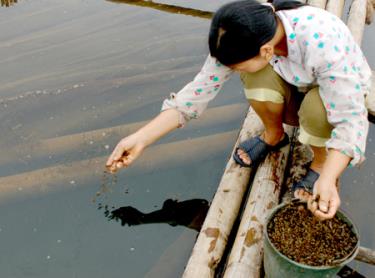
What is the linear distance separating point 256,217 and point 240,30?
3.27 feet

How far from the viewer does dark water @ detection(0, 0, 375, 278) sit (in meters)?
2.61

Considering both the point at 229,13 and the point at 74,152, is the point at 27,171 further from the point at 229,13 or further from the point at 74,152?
the point at 229,13

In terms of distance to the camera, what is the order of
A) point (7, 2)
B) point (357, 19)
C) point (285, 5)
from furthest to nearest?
point (7, 2) → point (357, 19) → point (285, 5)

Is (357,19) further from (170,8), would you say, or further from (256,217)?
(256,217)

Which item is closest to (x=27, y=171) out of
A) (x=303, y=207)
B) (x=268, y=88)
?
(x=268, y=88)

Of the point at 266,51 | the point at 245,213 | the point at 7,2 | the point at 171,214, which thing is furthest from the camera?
the point at 7,2

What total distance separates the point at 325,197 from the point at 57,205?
186 centimetres

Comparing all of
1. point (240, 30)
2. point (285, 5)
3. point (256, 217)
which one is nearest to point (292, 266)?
point (256, 217)

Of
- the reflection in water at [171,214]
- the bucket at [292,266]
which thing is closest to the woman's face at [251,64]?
the bucket at [292,266]

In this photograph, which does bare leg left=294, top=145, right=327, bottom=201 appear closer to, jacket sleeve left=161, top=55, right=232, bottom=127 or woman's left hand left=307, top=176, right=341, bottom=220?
woman's left hand left=307, top=176, right=341, bottom=220

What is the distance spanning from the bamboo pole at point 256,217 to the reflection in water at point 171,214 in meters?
0.51

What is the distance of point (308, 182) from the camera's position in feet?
7.62

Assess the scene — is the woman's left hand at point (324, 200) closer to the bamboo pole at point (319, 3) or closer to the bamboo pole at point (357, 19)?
the bamboo pole at point (357, 19)

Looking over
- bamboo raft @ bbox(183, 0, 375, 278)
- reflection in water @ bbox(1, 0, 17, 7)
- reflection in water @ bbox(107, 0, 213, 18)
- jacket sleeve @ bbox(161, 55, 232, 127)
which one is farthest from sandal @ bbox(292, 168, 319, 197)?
reflection in water @ bbox(1, 0, 17, 7)
